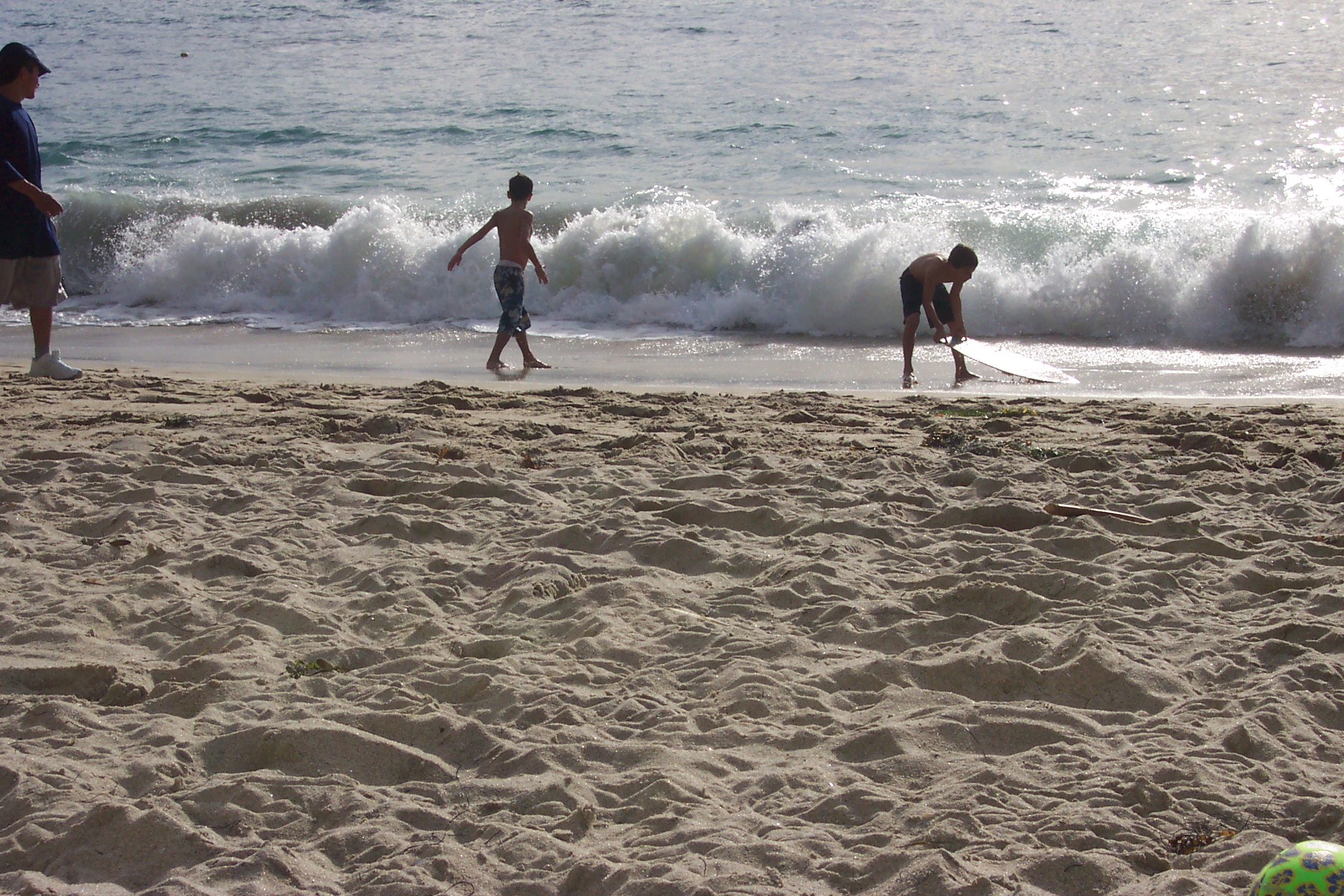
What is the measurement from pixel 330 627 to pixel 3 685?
2.77 ft

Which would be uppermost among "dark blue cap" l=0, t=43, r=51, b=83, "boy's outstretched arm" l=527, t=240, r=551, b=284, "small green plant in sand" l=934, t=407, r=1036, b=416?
"dark blue cap" l=0, t=43, r=51, b=83

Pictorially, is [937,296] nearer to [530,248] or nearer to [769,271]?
[769,271]

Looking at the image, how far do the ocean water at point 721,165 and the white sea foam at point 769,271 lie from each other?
0.12ft

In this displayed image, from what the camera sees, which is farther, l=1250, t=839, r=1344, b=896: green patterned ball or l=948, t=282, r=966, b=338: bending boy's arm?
l=948, t=282, r=966, b=338: bending boy's arm

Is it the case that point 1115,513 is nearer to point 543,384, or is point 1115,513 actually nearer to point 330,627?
point 330,627

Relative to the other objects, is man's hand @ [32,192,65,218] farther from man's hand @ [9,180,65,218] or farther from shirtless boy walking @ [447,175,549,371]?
shirtless boy walking @ [447,175,549,371]

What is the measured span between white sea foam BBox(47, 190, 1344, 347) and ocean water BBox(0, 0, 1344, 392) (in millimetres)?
37

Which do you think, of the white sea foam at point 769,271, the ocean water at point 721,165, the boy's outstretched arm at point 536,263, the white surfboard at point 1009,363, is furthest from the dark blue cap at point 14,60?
the white surfboard at point 1009,363

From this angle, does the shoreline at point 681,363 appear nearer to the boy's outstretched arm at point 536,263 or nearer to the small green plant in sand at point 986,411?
the small green plant in sand at point 986,411

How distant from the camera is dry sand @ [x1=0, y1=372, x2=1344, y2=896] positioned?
79.7 inches

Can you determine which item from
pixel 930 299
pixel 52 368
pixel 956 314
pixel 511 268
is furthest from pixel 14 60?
pixel 956 314

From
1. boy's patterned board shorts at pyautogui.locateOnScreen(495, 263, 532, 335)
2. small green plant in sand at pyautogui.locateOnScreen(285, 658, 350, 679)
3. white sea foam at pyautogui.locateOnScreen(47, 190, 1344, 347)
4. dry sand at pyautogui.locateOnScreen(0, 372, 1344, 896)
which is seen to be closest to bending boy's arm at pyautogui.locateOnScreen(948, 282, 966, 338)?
white sea foam at pyautogui.locateOnScreen(47, 190, 1344, 347)

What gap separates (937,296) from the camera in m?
7.81

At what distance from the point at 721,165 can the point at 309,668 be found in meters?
12.6
